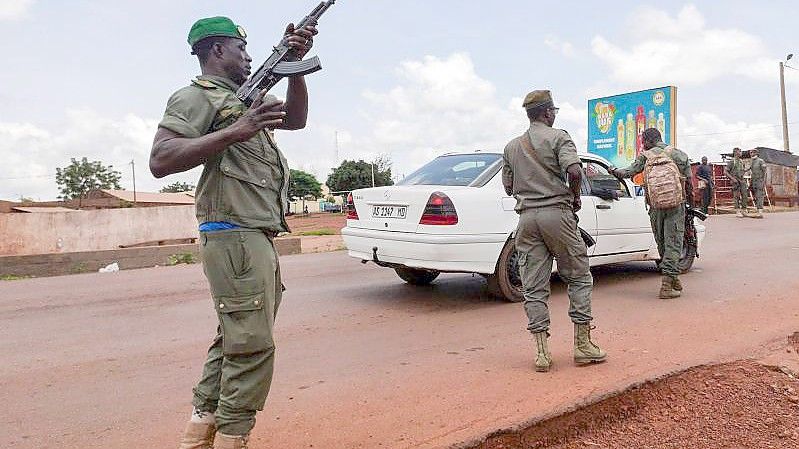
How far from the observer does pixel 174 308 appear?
21.8 ft

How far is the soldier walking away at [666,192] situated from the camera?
6277 mm

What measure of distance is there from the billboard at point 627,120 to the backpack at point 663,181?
45.4ft

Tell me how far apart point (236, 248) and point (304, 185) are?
61.9m

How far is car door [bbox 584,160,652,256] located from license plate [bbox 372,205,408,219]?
207 centimetres

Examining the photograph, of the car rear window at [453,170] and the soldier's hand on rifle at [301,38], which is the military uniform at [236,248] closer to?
the soldier's hand on rifle at [301,38]

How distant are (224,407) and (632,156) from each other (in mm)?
20792

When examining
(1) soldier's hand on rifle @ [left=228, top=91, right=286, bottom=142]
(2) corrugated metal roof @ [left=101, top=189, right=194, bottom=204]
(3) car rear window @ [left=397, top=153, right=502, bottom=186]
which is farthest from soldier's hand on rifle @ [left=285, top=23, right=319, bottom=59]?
(2) corrugated metal roof @ [left=101, top=189, right=194, bottom=204]

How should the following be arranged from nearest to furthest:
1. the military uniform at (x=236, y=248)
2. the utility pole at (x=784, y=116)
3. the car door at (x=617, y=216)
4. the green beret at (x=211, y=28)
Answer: the military uniform at (x=236, y=248)
the green beret at (x=211, y=28)
the car door at (x=617, y=216)
the utility pole at (x=784, y=116)

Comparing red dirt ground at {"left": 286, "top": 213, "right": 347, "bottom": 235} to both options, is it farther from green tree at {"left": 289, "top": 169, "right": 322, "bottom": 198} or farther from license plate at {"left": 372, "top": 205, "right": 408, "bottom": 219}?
green tree at {"left": 289, "top": 169, "right": 322, "bottom": 198}

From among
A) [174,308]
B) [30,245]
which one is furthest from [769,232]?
[30,245]

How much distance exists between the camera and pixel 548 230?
4168mm

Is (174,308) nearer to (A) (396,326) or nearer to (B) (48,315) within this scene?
(B) (48,315)

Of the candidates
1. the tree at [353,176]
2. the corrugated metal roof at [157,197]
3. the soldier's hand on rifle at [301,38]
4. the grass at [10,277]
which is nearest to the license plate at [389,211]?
the soldier's hand on rifle at [301,38]

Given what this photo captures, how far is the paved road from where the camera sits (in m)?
3.31
